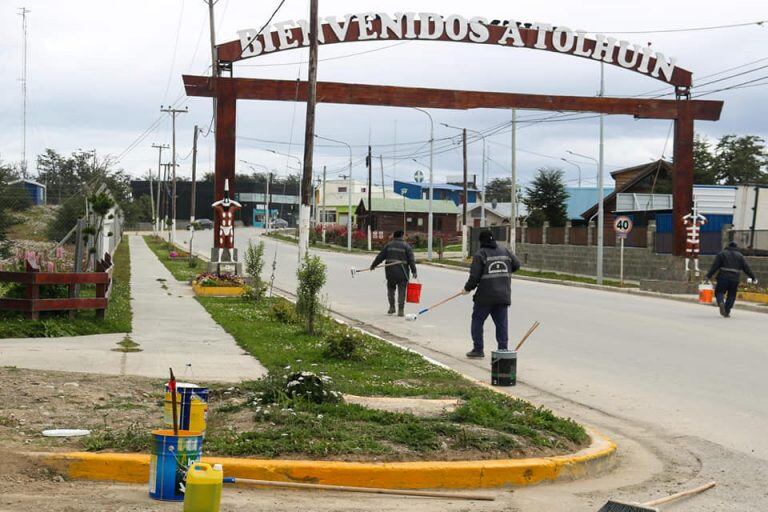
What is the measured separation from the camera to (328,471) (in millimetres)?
6750

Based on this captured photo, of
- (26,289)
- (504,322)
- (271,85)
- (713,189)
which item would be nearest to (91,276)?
(26,289)

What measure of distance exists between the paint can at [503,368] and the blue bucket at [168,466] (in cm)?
600

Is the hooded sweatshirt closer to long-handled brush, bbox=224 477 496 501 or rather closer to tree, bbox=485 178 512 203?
long-handled brush, bbox=224 477 496 501

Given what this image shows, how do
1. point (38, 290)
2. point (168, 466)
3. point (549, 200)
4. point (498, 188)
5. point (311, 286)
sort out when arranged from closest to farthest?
point (168, 466)
point (38, 290)
point (311, 286)
point (549, 200)
point (498, 188)

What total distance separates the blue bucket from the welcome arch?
2200cm

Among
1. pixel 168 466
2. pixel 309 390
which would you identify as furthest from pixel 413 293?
pixel 168 466

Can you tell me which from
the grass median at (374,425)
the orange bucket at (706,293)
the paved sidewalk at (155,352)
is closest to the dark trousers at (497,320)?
the grass median at (374,425)

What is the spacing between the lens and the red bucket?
21.4 metres

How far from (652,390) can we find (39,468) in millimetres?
7614

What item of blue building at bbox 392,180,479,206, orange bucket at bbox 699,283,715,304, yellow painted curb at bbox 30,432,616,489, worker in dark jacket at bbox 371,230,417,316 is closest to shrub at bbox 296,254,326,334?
worker in dark jacket at bbox 371,230,417,316

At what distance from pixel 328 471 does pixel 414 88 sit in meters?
22.7

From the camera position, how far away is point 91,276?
16.0 m

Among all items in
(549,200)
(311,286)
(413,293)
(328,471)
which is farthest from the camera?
(549,200)

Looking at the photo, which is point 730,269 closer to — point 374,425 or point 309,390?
point 309,390
